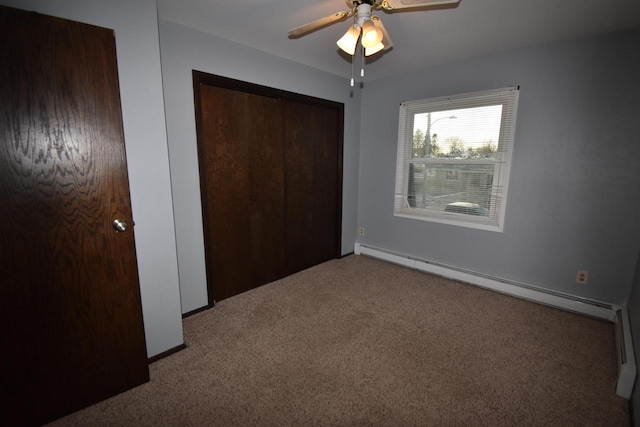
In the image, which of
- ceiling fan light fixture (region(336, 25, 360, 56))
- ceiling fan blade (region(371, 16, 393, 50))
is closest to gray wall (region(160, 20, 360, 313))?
ceiling fan light fixture (region(336, 25, 360, 56))

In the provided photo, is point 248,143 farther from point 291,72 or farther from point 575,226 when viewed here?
point 575,226

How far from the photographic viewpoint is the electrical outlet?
7.82 feet

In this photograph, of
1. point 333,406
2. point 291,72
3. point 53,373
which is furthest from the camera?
point 291,72

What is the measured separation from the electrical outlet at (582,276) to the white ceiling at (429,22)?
6.42 ft

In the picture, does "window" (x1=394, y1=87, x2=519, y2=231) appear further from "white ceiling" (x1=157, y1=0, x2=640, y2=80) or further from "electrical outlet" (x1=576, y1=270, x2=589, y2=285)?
"electrical outlet" (x1=576, y1=270, x2=589, y2=285)

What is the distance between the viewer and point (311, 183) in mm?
3273

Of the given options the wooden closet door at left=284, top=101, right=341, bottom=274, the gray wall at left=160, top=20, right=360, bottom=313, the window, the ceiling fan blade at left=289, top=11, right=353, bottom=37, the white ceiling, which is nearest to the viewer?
the ceiling fan blade at left=289, top=11, right=353, bottom=37

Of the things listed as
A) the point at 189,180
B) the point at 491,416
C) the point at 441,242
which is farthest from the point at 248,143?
the point at 491,416

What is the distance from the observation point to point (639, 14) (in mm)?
1842

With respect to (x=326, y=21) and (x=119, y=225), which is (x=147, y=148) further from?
(x=326, y=21)

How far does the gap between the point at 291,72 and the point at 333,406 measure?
9.53 feet

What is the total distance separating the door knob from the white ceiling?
147cm

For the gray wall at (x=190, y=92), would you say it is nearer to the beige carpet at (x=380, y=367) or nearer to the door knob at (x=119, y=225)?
the beige carpet at (x=380, y=367)

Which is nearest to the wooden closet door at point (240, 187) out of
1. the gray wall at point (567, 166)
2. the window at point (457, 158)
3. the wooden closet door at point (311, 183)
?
the wooden closet door at point (311, 183)
